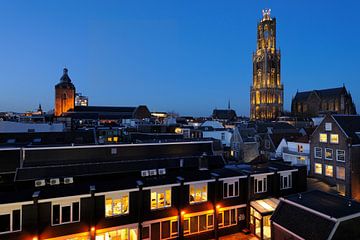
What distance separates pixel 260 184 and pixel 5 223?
24598mm

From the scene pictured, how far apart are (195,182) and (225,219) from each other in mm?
5859

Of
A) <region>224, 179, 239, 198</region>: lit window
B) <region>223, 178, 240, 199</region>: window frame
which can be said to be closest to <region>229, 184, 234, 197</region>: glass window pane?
<region>224, 179, 239, 198</region>: lit window

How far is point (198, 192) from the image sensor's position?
85.6 feet

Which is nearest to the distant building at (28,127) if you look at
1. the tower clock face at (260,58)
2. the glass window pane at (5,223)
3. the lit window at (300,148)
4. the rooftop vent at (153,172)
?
the rooftop vent at (153,172)

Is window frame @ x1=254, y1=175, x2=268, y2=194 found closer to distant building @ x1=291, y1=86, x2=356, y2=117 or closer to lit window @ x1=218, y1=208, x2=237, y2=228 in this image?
lit window @ x1=218, y1=208, x2=237, y2=228

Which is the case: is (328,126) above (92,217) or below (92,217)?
above

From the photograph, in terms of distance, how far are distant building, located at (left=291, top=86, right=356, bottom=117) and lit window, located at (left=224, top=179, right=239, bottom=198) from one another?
10823 cm

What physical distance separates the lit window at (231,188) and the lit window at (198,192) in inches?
100.0

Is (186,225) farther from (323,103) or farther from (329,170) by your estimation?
(323,103)

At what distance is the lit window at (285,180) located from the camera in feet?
98.1

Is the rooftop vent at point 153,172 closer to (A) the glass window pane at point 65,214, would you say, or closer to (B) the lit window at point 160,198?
(B) the lit window at point 160,198

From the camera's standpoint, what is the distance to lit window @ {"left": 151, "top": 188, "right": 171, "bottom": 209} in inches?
949

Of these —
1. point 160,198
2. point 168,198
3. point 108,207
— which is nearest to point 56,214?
point 108,207

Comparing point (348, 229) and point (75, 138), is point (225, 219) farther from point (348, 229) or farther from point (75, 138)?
point (75, 138)
